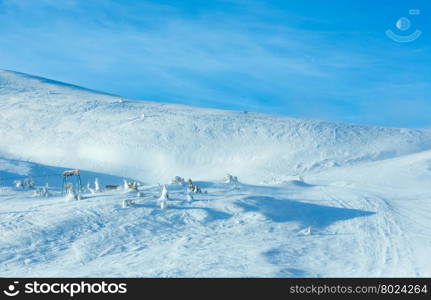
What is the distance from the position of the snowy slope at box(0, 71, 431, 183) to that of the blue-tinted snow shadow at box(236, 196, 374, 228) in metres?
9.08

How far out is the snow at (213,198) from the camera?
1136 centimetres

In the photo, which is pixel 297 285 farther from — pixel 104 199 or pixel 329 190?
pixel 329 190

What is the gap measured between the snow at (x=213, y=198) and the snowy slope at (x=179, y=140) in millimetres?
124

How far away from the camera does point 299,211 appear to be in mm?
15773

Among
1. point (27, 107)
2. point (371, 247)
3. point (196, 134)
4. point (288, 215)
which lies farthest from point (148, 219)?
point (27, 107)

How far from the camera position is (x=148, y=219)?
45.9ft

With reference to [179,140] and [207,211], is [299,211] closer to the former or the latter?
[207,211]

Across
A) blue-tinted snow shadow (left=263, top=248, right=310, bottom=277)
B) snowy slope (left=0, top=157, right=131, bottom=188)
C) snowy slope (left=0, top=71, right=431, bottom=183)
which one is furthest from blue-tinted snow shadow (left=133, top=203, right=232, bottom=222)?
snowy slope (left=0, top=71, right=431, bottom=183)

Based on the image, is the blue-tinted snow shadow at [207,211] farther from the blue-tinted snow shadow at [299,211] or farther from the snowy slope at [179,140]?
the snowy slope at [179,140]

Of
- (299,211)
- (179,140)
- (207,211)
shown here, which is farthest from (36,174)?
(299,211)

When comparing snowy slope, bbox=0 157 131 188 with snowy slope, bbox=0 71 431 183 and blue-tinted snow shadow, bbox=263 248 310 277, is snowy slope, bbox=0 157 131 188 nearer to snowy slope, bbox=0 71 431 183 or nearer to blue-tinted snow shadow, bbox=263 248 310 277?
snowy slope, bbox=0 71 431 183

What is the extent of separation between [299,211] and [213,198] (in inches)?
109

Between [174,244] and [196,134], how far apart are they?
68.9 ft

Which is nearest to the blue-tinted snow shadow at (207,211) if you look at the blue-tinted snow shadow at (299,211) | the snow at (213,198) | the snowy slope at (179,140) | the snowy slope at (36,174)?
the snow at (213,198)
